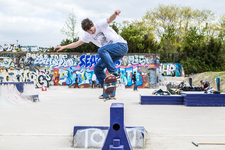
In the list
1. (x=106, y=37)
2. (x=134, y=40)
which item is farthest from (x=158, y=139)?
(x=134, y=40)

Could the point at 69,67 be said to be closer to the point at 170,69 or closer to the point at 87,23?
the point at 170,69

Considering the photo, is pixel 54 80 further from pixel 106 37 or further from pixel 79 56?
pixel 106 37

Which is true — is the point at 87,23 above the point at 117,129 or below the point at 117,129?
above

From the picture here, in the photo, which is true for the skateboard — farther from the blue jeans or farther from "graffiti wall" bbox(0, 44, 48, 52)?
"graffiti wall" bbox(0, 44, 48, 52)

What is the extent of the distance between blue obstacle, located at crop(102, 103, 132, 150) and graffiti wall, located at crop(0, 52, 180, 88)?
84.4 ft

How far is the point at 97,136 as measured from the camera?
14.4ft

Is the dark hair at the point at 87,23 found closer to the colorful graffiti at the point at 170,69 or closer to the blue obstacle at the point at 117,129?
the blue obstacle at the point at 117,129

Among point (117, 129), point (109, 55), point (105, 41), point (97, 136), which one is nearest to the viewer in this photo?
point (117, 129)

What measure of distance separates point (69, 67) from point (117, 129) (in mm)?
26588

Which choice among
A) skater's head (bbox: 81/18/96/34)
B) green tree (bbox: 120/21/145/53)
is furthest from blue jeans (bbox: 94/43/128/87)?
green tree (bbox: 120/21/145/53)

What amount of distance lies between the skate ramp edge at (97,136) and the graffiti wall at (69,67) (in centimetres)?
2481

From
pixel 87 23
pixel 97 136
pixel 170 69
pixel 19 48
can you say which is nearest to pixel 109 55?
A: pixel 87 23

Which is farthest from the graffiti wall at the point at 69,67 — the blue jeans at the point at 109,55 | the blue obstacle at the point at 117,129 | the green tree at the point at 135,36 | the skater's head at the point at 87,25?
the blue obstacle at the point at 117,129

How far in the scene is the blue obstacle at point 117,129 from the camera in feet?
11.2
